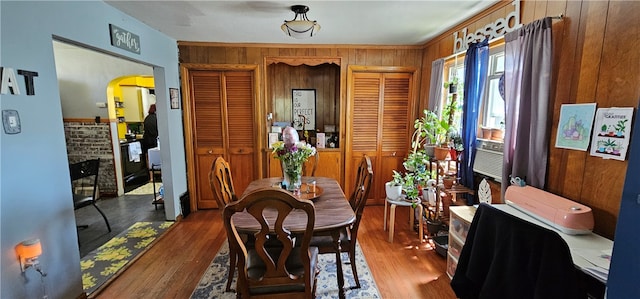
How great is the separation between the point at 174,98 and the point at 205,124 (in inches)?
20.6

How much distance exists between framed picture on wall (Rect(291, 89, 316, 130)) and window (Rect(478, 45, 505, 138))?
2327 millimetres

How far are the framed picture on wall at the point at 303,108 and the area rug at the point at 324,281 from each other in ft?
7.10

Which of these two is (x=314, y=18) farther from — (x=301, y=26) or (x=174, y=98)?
(x=174, y=98)

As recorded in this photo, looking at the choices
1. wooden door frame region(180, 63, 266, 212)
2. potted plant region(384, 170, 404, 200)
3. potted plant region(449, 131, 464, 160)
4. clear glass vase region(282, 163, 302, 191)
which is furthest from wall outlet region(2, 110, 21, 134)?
potted plant region(449, 131, 464, 160)

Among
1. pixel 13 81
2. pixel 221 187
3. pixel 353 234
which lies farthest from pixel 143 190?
pixel 353 234

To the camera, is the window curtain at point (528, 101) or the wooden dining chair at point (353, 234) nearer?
the window curtain at point (528, 101)

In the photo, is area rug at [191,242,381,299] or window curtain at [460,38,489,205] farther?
window curtain at [460,38,489,205]

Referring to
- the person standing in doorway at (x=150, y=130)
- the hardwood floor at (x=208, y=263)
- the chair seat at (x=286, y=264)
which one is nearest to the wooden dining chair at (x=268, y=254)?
the chair seat at (x=286, y=264)

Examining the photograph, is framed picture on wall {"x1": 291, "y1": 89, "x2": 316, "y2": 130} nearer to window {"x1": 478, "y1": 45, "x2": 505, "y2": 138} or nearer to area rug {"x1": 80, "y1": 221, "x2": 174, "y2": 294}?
area rug {"x1": 80, "y1": 221, "x2": 174, "y2": 294}

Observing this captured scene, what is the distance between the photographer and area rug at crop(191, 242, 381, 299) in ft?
7.04

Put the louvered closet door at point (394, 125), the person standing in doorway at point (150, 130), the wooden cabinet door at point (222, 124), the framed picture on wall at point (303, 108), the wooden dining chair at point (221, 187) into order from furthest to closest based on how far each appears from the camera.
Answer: the person standing in doorway at point (150, 130)
the framed picture on wall at point (303, 108)
the louvered closet door at point (394, 125)
the wooden cabinet door at point (222, 124)
the wooden dining chair at point (221, 187)

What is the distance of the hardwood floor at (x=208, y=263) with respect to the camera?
86.2 inches

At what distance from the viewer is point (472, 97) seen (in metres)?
2.53

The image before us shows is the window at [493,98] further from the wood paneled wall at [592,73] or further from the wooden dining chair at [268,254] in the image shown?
the wooden dining chair at [268,254]
